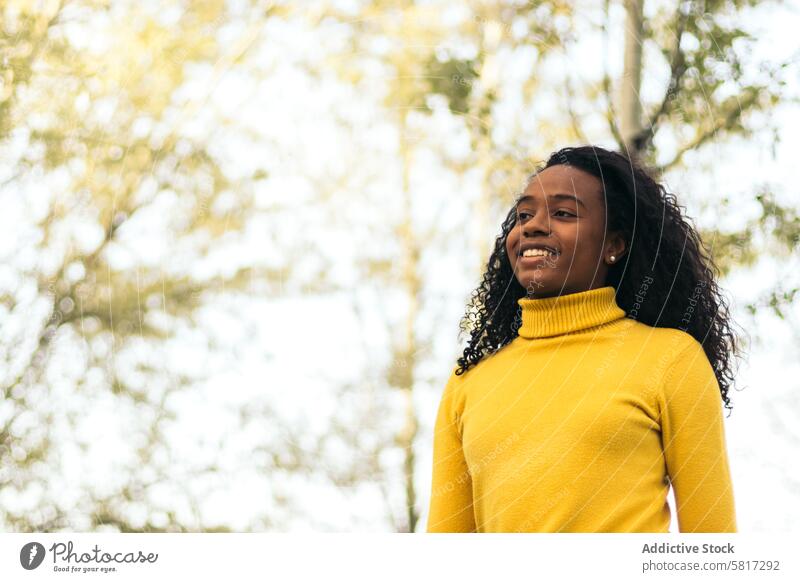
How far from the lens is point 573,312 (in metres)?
1.63

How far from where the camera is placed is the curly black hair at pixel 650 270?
1689 millimetres

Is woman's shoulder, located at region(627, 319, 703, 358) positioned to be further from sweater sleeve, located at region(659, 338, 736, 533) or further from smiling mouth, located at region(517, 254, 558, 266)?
smiling mouth, located at region(517, 254, 558, 266)

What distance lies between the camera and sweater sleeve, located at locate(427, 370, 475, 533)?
1680 mm

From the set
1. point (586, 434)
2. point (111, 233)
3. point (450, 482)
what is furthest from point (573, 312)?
point (111, 233)

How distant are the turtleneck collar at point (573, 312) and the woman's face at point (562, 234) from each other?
2 cm

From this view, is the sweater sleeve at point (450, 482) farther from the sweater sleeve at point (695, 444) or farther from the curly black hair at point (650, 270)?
the sweater sleeve at point (695, 444)

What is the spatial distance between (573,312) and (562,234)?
0.13m

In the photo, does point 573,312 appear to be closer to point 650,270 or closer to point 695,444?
point 650,270

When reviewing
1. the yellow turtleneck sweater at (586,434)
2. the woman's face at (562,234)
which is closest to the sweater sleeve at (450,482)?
the yellow turtleneck sweater at (586,434)

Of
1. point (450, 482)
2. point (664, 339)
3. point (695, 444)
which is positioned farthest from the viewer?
point (450, 482)

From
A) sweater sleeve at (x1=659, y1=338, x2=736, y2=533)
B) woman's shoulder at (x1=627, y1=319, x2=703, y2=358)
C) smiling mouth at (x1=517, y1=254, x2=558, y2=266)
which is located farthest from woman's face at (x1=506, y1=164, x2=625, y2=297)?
sweater sleeve at (x1=659, y1=338, x2=736, y2=533)

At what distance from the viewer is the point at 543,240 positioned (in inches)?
63.6

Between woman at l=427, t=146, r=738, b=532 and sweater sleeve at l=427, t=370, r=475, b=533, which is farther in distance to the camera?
sweater sleeve at l=427, t=370, r=475, b=533

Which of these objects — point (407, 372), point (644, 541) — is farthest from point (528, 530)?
point (407, 372)
